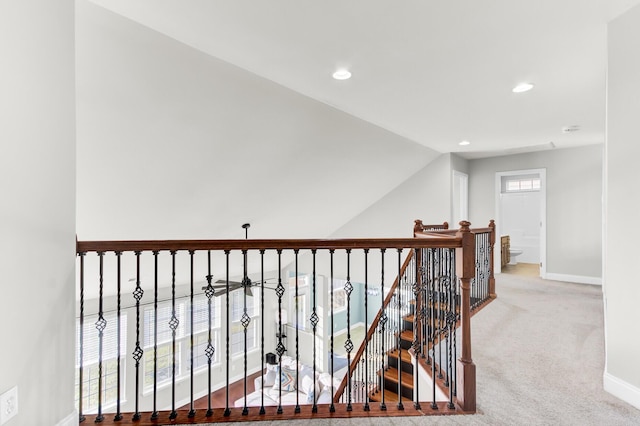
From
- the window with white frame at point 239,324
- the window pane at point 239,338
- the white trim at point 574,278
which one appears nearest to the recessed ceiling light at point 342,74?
the white trim at point 574,278

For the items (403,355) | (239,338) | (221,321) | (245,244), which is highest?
(245,244)

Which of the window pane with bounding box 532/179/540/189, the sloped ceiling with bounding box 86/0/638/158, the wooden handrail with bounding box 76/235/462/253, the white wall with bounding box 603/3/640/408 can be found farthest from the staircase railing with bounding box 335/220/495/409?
the window pane with bounding box 532/179/540/189

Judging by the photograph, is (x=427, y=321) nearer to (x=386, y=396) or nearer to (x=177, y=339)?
(x=386, y=396)

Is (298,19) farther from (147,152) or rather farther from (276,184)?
(276,184)

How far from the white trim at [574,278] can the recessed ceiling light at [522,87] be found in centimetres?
422

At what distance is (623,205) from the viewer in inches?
79.0

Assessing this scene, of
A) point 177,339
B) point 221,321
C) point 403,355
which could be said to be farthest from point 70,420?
point 221,321

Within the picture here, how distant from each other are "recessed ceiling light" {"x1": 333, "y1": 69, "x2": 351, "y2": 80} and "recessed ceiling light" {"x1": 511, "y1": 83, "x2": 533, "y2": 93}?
1.65 m

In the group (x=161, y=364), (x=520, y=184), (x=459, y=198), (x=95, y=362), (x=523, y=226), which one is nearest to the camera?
(x=95, y=362)

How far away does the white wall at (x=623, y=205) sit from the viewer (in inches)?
76.9

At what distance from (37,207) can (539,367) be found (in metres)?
3.41

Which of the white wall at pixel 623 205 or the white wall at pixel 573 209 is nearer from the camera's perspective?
the white wall at pixel 623 205

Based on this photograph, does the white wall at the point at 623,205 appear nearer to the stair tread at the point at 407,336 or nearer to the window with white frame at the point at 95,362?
the stair tread at the point at 407,336

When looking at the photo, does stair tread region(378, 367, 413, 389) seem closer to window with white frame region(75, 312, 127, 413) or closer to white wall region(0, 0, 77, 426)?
white wall region(0, 0, 77, 426)
